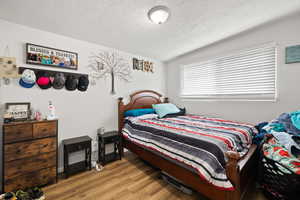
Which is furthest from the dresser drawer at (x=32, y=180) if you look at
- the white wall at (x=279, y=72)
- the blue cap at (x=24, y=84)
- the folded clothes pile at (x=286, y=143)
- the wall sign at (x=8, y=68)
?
the white wall at (x=279, y=72)

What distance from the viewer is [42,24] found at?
5.66 ft

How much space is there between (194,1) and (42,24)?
2.11 meters

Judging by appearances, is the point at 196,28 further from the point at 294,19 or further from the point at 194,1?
the point at 294,19

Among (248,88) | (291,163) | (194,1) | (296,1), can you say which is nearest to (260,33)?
(296,1)

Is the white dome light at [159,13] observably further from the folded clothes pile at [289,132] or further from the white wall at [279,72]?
the folded clothes pile at [289,132]

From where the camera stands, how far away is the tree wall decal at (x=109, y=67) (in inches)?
92.7

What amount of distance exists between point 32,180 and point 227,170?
2269 millimetres

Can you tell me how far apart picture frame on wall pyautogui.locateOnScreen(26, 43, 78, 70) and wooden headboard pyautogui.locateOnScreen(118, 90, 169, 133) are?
1.11 meters

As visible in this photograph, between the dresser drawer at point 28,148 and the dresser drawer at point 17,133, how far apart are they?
62mm

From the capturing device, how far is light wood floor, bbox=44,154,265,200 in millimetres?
1453

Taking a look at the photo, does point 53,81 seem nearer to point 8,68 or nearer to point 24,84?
point 24,84

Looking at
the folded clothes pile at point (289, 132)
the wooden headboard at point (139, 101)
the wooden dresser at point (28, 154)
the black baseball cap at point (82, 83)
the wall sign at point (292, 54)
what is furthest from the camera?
the wooden headboard at point (139, 101)

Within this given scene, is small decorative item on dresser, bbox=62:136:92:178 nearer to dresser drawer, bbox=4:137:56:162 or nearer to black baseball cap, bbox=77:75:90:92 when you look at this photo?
dresser drawer, bbox=4:137:56:162

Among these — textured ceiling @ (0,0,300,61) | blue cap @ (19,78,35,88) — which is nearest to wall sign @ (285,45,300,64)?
textured ceiling @ (0,0,300,61)
